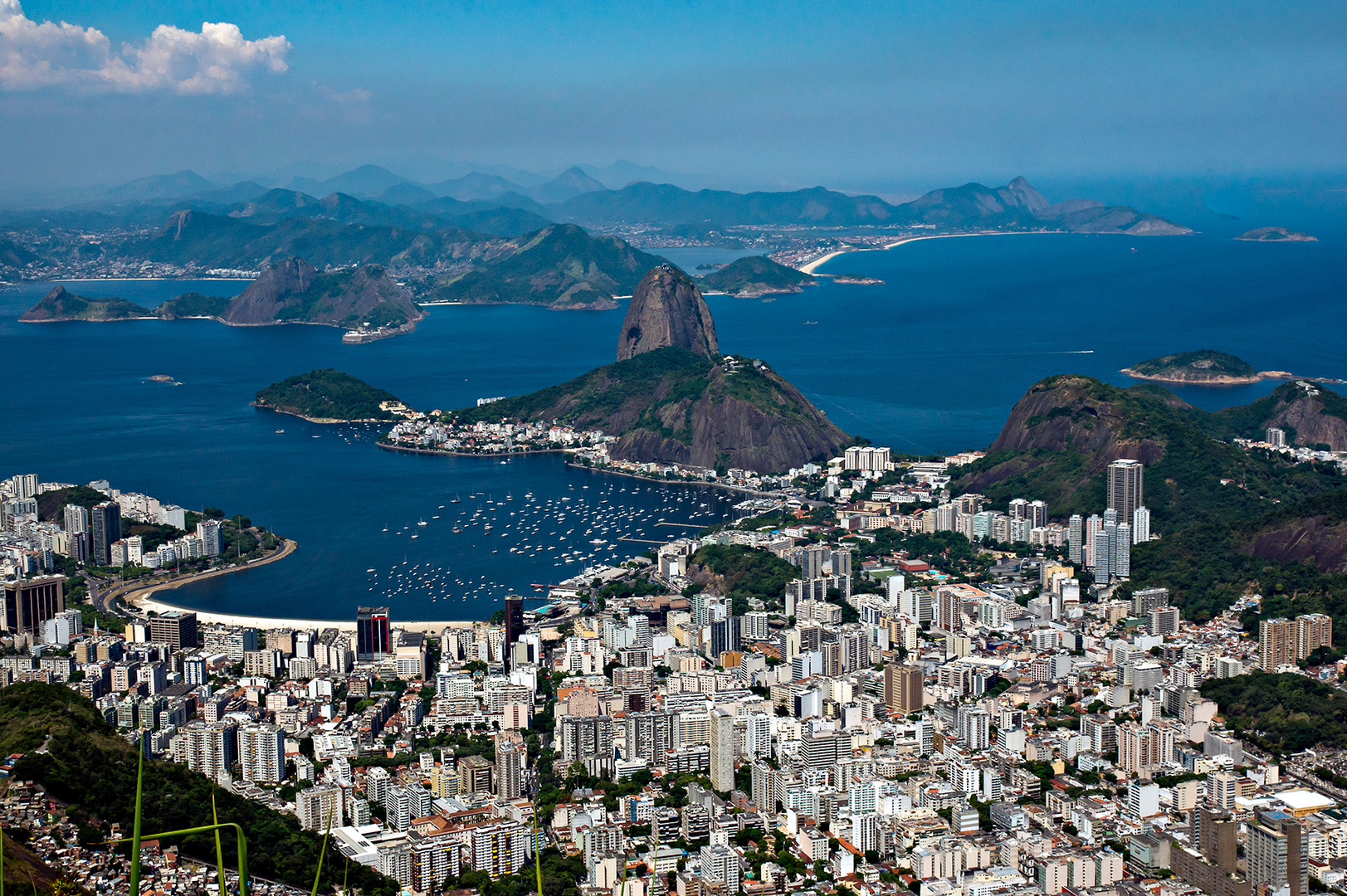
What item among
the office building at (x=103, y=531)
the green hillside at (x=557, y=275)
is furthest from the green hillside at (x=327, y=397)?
the green hillside at (x=557, y=275)

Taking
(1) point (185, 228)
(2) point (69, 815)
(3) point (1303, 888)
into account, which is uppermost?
(1) point (185, 228)

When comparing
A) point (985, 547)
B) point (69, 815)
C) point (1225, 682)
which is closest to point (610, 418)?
point (985, 547)

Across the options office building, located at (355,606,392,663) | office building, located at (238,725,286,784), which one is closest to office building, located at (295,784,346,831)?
office building, located at (238,725,286,784)

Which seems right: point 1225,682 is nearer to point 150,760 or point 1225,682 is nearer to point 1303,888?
point 1303,888

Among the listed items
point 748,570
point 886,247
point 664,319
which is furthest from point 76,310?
point 886,247

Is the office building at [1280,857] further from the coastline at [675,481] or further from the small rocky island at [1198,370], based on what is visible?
the small rocky island at [1198,370]
